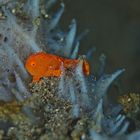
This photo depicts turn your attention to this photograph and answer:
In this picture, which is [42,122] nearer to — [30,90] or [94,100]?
[30,90]

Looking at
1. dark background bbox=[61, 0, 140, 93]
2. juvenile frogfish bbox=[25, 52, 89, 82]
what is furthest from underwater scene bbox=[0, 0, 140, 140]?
dark background bbox=[61, 0, 140, 93]

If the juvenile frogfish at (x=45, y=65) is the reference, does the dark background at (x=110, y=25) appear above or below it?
above

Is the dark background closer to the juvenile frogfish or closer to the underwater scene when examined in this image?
the underwater scene

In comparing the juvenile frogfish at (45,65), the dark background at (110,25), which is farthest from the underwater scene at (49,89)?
the dark background at (110,25)

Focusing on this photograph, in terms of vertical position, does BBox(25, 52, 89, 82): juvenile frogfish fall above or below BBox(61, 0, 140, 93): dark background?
below

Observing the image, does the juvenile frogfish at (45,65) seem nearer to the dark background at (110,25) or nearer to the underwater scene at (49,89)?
the underwater scene at (49,89)

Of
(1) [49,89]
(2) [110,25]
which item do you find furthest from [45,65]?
(2) [110,25]
